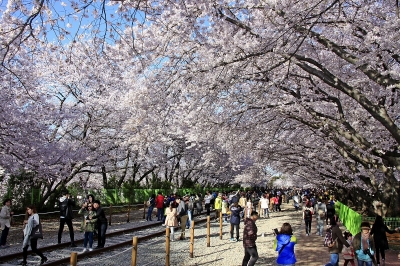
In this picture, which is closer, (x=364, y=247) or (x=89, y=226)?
(x=364, y=247)

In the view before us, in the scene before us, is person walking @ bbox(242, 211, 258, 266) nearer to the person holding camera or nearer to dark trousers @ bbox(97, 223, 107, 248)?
the person holding camera

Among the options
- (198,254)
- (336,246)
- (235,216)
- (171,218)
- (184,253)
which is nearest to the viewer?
(336,246)

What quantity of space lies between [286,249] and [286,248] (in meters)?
0.02


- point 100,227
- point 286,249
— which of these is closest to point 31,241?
point 100,227

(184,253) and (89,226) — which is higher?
(89,226)

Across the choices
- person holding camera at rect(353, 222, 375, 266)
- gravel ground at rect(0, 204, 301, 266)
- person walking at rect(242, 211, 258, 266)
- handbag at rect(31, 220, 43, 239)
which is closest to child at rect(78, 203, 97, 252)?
gravel ground at rect(0, 204, 301, 266)

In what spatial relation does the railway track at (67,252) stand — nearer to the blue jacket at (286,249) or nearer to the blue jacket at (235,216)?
the blue jacket at (235,216)

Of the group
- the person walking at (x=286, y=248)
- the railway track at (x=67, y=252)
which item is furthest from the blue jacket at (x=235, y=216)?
the person walking at (x=286, y=248)

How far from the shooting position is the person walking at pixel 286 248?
7.77 m

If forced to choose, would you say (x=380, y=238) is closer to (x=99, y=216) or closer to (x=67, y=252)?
(x=99, y=216)

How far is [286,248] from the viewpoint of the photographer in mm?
7875

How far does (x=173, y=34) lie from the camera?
10633 mm

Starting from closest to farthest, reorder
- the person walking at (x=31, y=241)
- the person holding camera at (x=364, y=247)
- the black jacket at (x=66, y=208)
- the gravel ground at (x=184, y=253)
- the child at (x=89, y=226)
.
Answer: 1. the person holding camera at (x=364, y=247)
2. the person walking at (x=31, y=241)
3. the gravel ground at (x=184, y=253)
4. the child at (x=89, y=226)
5. the black jacket at (x=66, y=208)

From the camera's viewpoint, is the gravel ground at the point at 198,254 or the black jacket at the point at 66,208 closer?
the gravel ground at the point at 198,254
